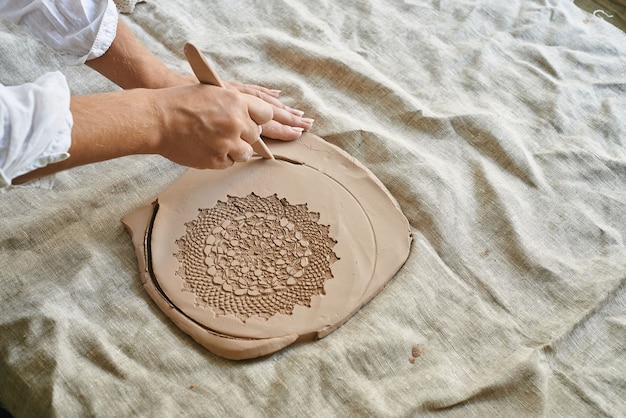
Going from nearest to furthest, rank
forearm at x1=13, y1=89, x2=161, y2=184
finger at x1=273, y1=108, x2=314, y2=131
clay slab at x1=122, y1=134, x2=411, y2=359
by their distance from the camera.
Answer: forearm at x1=13, y1=89, x2=161, y2=184, clay slab at x1=122, y1=134, x2=411, y2=359, finger at x1=273, y1=108, x2=314, y2=131

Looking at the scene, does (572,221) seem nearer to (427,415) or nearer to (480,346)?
(480,346)

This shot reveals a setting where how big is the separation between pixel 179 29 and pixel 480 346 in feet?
3.27

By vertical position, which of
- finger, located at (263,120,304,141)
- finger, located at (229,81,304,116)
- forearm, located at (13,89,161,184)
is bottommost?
finger, located at (263,120,304,141)

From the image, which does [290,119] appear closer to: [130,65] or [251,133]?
[251,133]

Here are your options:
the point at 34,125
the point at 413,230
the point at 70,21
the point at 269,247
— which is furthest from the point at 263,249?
the point at 70,21

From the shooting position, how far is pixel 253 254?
3.44 feet

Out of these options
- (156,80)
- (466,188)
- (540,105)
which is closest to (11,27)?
(156,80)

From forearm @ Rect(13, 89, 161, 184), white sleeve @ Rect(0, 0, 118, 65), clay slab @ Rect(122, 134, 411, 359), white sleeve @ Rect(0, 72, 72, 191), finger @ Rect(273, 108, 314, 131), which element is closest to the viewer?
white sleeve @ Rect(0, 72, 72, 191)

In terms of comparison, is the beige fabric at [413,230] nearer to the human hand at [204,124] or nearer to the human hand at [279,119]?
the human hand at [279,119]

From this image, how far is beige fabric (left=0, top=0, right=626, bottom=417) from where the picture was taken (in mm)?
929

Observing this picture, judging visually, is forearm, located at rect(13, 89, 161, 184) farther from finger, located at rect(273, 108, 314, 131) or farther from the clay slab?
finger, located at rect(273, 108, 314, 131)

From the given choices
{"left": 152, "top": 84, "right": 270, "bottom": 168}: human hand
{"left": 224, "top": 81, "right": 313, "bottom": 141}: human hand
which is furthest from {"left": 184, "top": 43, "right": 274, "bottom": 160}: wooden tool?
{"left": 224, "top": 81, "right": 313, "bottom": 141}: human hand

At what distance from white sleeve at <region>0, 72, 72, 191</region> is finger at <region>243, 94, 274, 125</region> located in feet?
0.97

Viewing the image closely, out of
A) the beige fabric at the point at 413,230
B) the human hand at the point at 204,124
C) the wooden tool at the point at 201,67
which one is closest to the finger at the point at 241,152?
the human hand at the point at 204,124
